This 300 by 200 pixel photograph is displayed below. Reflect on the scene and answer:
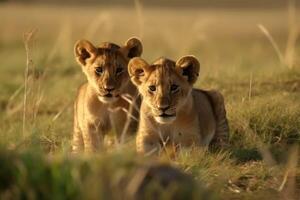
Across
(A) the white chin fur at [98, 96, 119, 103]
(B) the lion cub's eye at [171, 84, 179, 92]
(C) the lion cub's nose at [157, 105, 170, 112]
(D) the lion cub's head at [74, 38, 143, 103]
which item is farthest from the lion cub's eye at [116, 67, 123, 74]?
(C) the lion cub's nose at [157, 105, 170, 112]

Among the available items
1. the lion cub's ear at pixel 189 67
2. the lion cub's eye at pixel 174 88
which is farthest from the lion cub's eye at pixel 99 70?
the lion cub's eye at pixel 174 88

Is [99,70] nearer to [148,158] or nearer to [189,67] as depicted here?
[189,67]

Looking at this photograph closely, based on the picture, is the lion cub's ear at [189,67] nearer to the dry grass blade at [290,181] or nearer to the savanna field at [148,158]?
the savanna field at [148,158]

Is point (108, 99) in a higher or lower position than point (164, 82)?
lower

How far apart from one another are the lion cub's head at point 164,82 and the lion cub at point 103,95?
29 centimetres

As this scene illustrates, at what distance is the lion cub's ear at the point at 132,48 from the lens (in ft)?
24.1

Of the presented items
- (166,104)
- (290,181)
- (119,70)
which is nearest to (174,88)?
(166,104)

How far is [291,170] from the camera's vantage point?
6.35 meters

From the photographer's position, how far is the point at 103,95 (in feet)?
22.8

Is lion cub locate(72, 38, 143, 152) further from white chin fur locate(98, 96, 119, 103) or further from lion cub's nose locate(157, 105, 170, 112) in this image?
lion cub's nose locate(157, 105, 170, 112)

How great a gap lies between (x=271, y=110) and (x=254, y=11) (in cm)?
2888

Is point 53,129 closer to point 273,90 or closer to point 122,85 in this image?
point 122,85

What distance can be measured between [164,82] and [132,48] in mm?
982

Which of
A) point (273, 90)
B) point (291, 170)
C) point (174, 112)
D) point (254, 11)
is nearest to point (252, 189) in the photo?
point (291, 170)
